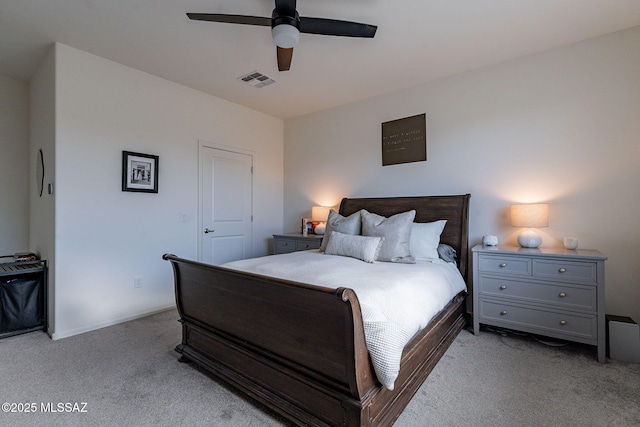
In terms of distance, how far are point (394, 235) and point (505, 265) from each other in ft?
3.35

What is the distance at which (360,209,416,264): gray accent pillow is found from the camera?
2695 millimetres

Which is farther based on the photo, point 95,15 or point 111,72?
point 111,72

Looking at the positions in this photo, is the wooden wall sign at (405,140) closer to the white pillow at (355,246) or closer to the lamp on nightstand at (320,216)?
the lamp on nightstand at (320,216)

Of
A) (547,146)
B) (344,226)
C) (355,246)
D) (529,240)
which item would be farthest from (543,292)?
(344,226)

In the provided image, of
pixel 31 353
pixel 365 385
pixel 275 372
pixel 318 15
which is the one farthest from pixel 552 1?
pixel 31 353

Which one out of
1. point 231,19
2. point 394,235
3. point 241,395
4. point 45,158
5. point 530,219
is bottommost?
point 241,395

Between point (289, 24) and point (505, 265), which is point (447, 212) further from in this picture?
point (289, 24)

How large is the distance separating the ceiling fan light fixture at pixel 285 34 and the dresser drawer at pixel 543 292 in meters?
2.61

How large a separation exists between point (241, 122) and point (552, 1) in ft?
12.2

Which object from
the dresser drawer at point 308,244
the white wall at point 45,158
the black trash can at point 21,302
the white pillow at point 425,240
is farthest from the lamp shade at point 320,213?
the black trash can at point 21,302

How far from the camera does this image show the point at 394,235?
110 inches

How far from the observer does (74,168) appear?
286cm

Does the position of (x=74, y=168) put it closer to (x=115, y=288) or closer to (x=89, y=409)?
(x=115, y=288)

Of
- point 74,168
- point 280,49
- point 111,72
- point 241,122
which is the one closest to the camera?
point 280,49
